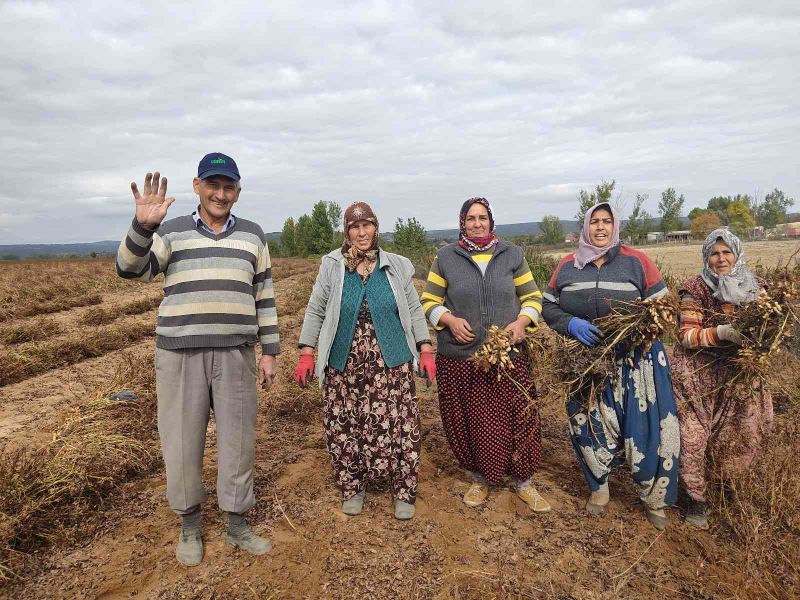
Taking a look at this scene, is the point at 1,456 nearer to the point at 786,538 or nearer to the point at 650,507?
the point at 650,507

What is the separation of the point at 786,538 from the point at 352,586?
225 cm

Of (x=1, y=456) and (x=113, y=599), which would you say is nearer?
(x=113, y=599)

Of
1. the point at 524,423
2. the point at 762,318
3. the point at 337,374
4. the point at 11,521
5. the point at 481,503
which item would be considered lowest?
the point at 481,503

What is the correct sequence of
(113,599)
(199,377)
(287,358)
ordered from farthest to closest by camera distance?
(287,358)
(199,377)
(113,599)

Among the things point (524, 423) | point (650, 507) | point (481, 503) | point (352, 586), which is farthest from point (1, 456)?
point (650, 507)

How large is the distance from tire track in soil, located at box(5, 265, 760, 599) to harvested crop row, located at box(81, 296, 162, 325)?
6.60 meters

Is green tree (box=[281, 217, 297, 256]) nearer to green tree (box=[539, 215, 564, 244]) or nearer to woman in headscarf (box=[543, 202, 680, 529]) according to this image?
green tree (box=[539, 215, 564, 244])

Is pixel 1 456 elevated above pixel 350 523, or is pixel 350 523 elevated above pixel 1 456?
pixel 1 456

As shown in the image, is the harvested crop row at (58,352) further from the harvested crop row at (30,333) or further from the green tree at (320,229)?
the green tree at (320,229)

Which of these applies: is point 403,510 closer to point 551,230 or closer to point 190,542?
point 190,542

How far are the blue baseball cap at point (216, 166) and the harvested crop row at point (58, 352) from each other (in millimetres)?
4480

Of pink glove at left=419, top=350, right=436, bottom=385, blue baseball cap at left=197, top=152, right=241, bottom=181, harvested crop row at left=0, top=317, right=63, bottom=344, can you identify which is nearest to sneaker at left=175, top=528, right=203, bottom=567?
pink glove at left=419, top=350, right=436, bottom=385

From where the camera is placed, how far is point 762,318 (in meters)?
2.39

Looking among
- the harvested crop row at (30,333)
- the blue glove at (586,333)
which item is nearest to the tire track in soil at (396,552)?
the blue glove at (586,333)
